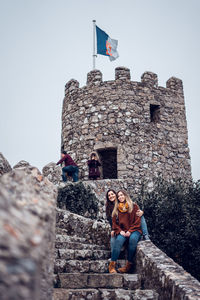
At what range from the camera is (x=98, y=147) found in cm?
1073

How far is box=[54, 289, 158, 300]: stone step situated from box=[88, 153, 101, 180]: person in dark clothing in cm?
679

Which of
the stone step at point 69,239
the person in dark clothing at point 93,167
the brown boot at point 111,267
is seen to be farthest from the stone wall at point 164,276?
the person in dark clothing at point 93,167

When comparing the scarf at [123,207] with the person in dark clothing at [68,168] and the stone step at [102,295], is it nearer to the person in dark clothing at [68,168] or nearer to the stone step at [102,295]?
the stone step at [102,295]

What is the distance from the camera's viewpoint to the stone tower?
416 inches

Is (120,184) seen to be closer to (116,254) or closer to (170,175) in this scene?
(170,175)

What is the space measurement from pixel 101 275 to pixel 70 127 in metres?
8.31

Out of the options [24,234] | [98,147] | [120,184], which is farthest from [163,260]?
[98,147]

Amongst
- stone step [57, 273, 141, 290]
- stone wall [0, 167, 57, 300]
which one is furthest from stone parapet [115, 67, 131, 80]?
stone wall [0, 167, 57, 300]

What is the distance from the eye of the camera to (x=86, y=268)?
3.95m

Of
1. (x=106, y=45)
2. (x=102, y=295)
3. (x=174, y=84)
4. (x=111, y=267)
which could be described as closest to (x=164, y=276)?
(x=102, y=295)

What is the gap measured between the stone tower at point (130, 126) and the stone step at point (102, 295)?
702cm

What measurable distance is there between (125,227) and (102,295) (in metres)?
1.51

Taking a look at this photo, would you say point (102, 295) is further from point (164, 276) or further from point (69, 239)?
point (69, 239)

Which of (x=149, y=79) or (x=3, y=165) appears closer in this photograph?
(x=3, y=165)
